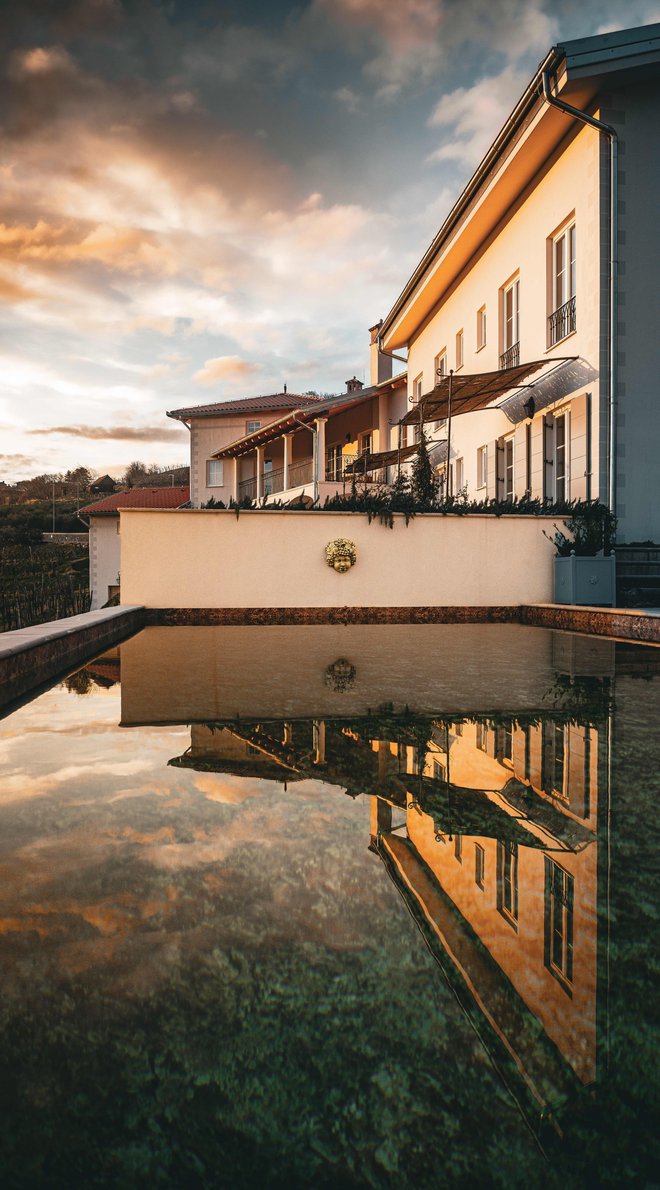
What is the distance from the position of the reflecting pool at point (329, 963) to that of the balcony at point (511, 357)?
34.6 ft

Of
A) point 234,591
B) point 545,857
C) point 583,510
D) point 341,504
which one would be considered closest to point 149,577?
point 234,591

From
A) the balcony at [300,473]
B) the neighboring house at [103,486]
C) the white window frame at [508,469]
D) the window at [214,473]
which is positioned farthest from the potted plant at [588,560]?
the neighboring house at [103,486]

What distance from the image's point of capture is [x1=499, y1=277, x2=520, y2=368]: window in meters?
11.7

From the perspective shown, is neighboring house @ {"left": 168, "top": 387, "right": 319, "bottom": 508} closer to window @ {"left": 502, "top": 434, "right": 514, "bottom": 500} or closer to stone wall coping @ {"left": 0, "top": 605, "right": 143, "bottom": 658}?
window @ {"left": 502, "top": 434, "right": 514, "bottom": 500}

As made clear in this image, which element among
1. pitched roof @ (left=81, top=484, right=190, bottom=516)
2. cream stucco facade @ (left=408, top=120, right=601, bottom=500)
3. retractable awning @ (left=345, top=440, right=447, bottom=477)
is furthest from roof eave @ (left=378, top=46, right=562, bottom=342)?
pitched roof @ (left=81, top=484, right=190, bottom=516)

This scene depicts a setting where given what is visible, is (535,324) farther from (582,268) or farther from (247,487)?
(247,487)

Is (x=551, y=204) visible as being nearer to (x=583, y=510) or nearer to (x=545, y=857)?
(x=583, y=510)

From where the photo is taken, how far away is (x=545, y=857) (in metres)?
1.46

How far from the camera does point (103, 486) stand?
70.9m

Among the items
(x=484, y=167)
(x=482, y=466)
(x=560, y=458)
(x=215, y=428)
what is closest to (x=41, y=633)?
(x=560, y=458)

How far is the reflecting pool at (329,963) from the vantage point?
71 centimetres

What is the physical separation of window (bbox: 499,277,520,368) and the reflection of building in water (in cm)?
1078

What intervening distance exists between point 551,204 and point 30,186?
8.07 m

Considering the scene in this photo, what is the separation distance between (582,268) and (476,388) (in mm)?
2494
